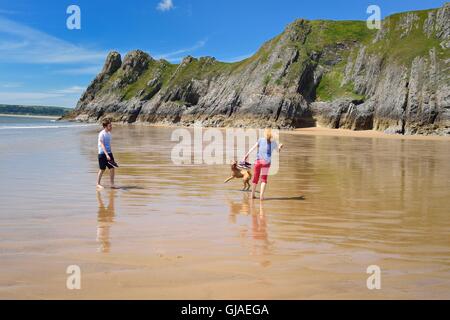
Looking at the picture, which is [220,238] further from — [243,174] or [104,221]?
[243,174]

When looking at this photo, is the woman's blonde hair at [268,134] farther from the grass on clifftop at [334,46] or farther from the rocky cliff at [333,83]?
the grass on clifftop at [334,46]

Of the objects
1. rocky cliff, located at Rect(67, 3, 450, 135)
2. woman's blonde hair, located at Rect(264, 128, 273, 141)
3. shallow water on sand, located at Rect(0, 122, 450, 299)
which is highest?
rocky cliff, located at Rect(67, 3, 450, 135)

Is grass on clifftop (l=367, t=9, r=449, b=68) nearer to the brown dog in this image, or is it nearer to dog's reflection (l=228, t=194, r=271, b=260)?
the brown dog

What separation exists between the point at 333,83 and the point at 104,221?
243 ft

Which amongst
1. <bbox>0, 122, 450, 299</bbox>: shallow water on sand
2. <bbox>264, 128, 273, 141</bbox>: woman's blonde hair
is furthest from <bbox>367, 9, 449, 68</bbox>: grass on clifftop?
<bbox>264, 128, 273, 141</bbox>: woman's blonde hair

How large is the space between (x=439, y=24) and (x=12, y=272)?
236 feet

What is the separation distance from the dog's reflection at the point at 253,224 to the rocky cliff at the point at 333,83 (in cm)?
4524

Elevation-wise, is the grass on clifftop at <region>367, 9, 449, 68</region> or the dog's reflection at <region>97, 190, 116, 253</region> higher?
the grass on clifftop at <region>367, 9, 449, 68</region>

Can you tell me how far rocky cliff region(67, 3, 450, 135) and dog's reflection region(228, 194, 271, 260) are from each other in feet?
148

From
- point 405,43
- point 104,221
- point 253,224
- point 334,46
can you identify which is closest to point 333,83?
point 334,46

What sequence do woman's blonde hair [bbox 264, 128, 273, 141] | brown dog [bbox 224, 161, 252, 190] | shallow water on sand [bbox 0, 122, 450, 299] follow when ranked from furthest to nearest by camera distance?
brown dog [bbox 224, 161, 252, 190]
woman's blonde hair [bbox 264, 128, 273, 141]
shallow water on sand [bbox 0, 122, 450, 299]

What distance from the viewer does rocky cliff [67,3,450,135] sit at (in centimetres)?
5438

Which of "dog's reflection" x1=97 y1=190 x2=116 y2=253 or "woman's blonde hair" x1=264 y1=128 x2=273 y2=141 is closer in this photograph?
A: "dog's reflection" x1=97 y1=190 x2=116 y2=253

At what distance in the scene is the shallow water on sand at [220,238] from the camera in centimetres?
471
